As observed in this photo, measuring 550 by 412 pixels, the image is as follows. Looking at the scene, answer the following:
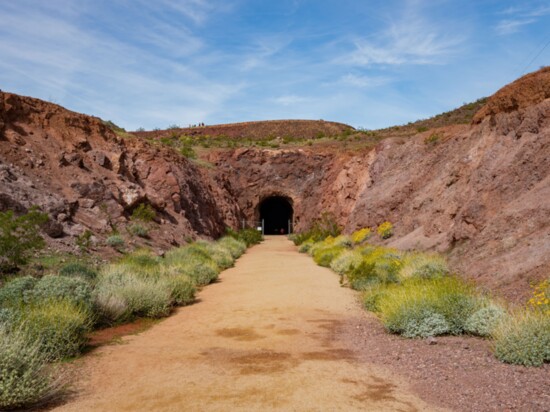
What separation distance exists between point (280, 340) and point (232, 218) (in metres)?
29.6

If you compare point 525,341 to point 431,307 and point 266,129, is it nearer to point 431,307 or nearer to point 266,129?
point 431,307

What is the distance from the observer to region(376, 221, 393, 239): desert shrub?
20734mm

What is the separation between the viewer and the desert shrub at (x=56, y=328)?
6.57 metres

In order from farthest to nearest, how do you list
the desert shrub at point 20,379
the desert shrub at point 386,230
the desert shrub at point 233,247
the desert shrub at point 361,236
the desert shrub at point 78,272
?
the desert shrub at point 233,247 → the desert shrub at point 361,236 → the desert shrub at point 386,230 → the desert shrub at point 78,272 → the desert shrub at point 20,379

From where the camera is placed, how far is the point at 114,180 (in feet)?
69.0

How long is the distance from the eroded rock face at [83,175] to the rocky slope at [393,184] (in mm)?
55

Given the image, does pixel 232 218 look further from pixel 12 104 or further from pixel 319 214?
pixel 12 104

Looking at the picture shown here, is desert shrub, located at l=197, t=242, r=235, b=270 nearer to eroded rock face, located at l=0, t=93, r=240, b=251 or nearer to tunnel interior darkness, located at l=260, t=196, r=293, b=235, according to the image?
eroded rock face, located at l=0, t=93, r=240, b=251

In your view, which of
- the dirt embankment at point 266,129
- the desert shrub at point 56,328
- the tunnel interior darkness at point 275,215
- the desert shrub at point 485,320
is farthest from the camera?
the dirt embankment at point 266,129

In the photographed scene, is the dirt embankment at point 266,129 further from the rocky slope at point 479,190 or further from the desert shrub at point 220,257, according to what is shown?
the desert shrub at point 220,257

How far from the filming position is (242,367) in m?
6.55

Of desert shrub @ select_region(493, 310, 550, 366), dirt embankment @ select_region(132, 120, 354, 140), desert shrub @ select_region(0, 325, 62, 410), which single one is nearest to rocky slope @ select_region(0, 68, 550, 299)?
desert shrub @ select_region(493, 310, 550, 366)

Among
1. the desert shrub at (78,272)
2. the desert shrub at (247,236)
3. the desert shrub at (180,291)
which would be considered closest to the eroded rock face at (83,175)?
the desert shrub at (78,272)

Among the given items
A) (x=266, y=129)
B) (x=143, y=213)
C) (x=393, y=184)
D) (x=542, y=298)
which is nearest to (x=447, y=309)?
(x=542, y=298)
